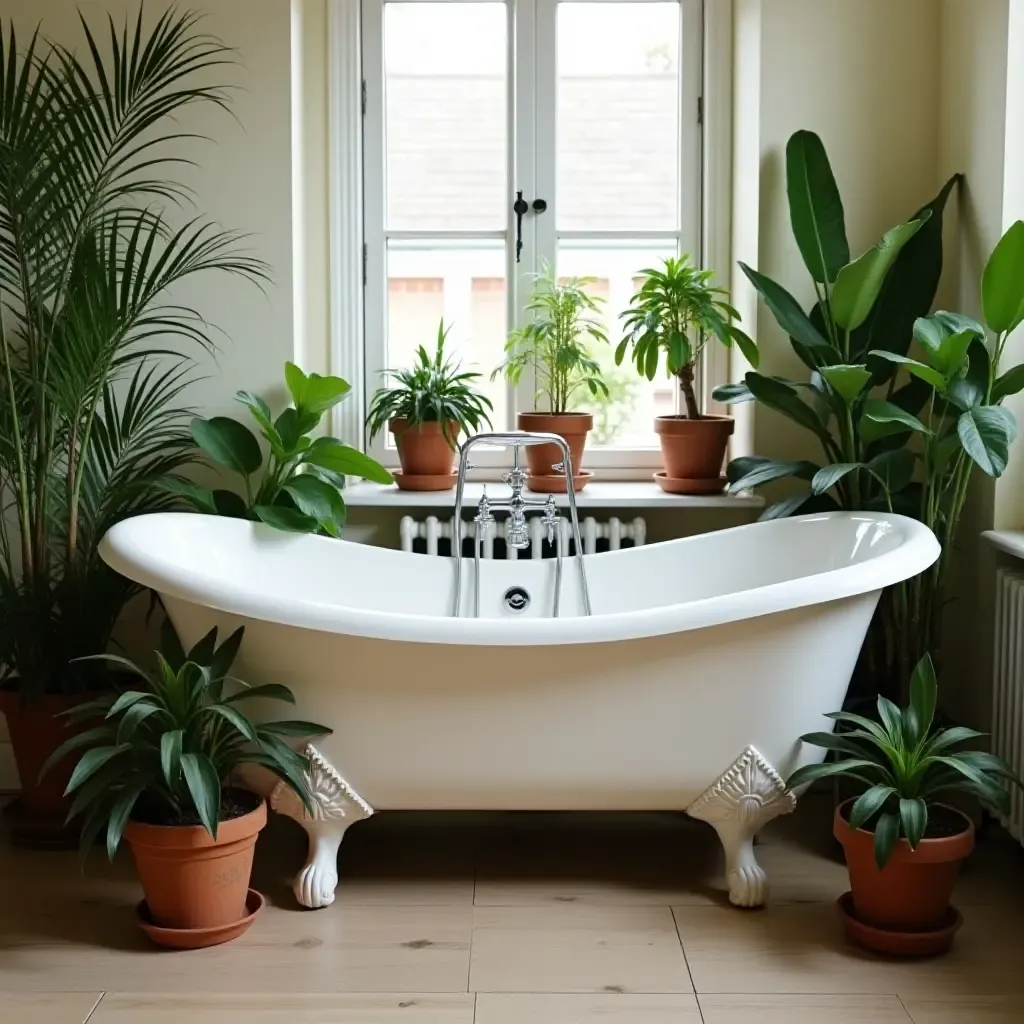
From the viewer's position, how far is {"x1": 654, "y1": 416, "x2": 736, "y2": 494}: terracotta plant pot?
10.9ft

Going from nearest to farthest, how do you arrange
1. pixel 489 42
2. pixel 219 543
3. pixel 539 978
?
pixel 539 978
pixel 219 543
pixel 489 42

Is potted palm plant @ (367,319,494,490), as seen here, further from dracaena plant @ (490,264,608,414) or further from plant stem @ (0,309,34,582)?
plant stem @ (0,309,34,582)

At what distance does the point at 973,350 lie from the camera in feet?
8.73

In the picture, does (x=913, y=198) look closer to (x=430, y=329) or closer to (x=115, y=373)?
(x=430, y=329)

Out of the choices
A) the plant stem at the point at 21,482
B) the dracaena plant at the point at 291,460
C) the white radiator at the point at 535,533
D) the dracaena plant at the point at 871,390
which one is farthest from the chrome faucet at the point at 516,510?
the plant stem at the point at 21,482

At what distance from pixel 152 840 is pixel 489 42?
95.1 inches

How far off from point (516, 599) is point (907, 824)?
3.58 ft

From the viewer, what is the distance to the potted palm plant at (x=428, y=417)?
3285 mm

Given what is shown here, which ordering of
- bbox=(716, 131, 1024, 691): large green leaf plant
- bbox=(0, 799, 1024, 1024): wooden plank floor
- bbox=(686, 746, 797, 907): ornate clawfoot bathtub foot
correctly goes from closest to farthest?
1. bbox=(0, 799, 1024, 1024): wooden plank floor
2. bbox=(686, 746, 797, 907): ornate clawfoot bathtub foot
3. bbox=(716, 131, 1024, 691): large green leaf plant

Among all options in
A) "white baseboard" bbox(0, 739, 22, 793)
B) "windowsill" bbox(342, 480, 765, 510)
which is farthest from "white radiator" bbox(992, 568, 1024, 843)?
"white baseboard" bbox(0, 739, 22, 793)

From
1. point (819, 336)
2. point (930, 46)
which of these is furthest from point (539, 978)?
point (930, 46)

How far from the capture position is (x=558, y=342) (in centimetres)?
338

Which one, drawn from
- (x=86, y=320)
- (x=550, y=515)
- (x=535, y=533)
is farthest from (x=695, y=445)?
(x=86, y=320)

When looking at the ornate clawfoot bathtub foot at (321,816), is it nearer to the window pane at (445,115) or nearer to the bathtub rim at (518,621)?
the bathtub rim at (518,621)
